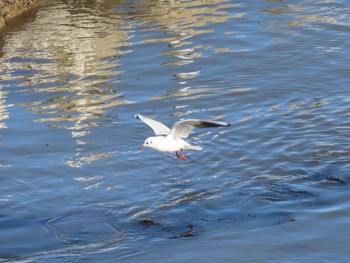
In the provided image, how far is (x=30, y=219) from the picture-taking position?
8.80 meters

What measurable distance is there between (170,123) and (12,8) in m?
6.63

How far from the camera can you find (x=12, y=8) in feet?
55.3

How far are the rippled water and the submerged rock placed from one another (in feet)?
1.07

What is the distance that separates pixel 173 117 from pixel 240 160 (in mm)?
1766

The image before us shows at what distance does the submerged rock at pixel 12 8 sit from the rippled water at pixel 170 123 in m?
0.33

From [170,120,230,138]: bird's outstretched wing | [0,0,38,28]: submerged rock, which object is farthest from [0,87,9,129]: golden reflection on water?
[0,0,38,28]: submerged rock

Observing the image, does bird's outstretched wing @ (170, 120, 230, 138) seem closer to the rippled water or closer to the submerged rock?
the rippled water

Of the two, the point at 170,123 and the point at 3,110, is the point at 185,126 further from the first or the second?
the point at 3,110

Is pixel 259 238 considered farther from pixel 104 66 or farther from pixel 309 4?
pixel 309 4

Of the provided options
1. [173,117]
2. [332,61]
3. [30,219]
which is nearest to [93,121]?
[173,117]

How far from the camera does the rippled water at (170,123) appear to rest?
8.17m

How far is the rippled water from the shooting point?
8.17m

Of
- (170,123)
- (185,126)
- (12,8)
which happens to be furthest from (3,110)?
(12,8)

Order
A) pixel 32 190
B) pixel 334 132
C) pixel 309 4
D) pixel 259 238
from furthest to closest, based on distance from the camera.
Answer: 1. pixel 309 4
2. pixel 334 132
3. pixel 32 190
4. pixel 259 238
